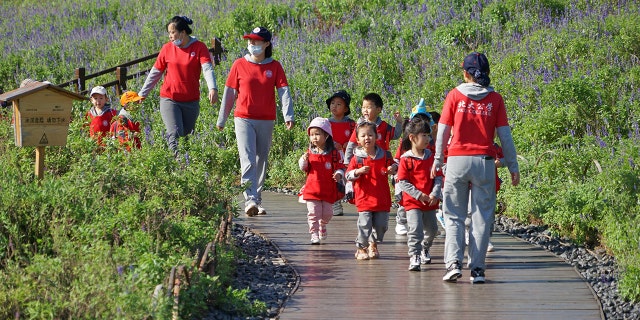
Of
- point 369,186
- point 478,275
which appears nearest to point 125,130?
point 369,186

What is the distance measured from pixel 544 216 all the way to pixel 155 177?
13.2 feet

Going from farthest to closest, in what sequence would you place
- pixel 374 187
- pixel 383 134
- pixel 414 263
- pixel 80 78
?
pixel 80 78, pixel 383 134, pixel 374 187, pixel 414 263

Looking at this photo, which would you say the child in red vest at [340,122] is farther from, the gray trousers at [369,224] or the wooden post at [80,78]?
the wooden post at [80,78]

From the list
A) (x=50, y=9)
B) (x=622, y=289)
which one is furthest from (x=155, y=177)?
(x=50, y=9)

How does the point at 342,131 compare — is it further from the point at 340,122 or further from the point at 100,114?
the point at 100,114

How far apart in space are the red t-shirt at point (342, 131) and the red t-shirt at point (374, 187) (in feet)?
6.34

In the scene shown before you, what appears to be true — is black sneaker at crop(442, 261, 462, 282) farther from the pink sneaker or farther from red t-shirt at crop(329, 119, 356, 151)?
red t-shirt at crop(329, 119, 356, 151)

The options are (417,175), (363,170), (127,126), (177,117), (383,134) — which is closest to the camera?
(417,175)

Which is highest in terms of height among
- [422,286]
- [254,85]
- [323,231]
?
[254,85]

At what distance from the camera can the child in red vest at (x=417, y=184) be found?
972 centimetres

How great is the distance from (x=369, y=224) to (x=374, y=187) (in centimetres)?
34

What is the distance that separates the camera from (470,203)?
9195mm

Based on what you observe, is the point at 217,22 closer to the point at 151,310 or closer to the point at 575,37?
the point at 575,37

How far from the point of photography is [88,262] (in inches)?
314
